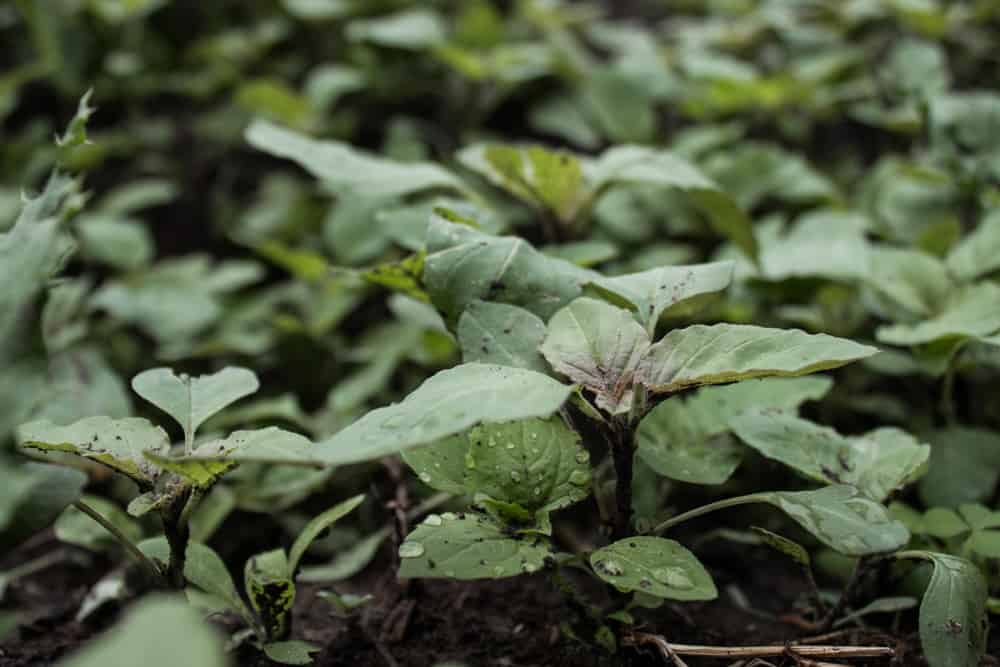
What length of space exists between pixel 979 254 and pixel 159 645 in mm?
1183

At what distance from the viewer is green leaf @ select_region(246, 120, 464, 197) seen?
1232 mm

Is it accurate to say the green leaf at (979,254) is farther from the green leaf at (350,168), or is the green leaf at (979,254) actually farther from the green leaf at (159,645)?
the green leaf at (159,645)

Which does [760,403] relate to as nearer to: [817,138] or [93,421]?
[93,421]

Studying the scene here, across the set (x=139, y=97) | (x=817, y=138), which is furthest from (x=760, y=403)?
(x=139, y=97)

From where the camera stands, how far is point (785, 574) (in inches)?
44.9

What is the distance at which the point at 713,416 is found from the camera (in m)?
1.04

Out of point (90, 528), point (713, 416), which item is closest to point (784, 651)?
point (713, 416)

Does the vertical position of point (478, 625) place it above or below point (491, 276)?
below

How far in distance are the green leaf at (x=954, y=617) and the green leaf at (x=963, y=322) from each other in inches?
12.1

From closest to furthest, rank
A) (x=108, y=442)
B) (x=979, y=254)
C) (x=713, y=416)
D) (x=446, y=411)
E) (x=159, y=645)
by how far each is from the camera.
A: (x=159, y=645) < (x=446, y=411) < (x=108, y=442) < (x=713, y=416) < (x=979, y=254)

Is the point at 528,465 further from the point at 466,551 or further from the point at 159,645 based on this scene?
the point at 159,645

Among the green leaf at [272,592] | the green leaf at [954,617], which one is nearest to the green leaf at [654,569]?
the green leaf at [954,617]

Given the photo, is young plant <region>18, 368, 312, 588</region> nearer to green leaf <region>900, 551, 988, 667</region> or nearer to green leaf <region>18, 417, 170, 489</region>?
green leaf <region>18, 417, 170, 489</region>

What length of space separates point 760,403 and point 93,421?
748 mm
